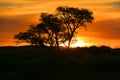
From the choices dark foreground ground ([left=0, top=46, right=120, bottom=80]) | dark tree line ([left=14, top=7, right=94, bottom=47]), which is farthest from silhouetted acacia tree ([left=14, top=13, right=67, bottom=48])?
dark foreground ground ([left=0, top=46, right=120, bottom=80])

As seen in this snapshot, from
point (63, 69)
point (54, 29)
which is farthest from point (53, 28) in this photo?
point (63, 69)

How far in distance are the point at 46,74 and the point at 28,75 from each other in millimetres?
1297

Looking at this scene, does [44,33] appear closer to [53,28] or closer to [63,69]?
[53,28]

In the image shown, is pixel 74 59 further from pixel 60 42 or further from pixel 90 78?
pixel 60 42

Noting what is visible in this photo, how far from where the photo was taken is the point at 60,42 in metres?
74.6

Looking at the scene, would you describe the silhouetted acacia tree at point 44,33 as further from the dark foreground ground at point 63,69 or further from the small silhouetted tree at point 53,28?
the dark foreground ground at point 63,69

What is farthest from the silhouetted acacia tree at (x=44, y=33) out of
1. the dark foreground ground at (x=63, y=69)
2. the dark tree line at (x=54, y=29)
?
the dark foreground ground at (x=63, y=69)

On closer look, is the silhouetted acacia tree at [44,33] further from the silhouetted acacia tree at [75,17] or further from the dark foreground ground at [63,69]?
the dark foreground ground at [63,69]

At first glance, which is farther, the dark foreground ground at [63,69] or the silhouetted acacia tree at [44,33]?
the silhouetted acacia tree at [44,33]

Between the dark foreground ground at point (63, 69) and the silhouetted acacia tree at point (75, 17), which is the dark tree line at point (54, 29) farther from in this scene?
the dark foreground ground at point (63, 69)

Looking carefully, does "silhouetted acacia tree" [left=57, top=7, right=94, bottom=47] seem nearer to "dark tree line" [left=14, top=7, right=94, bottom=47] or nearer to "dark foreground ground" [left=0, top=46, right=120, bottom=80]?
"dark tree line" [left=14, top=7, right=94, bottom=47]

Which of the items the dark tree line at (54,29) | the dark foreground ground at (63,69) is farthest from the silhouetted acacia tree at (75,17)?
the dark foreground ground at (63,69)

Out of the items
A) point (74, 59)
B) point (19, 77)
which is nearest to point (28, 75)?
point (19, 77)

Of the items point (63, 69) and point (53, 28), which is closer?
point (63, 69)
